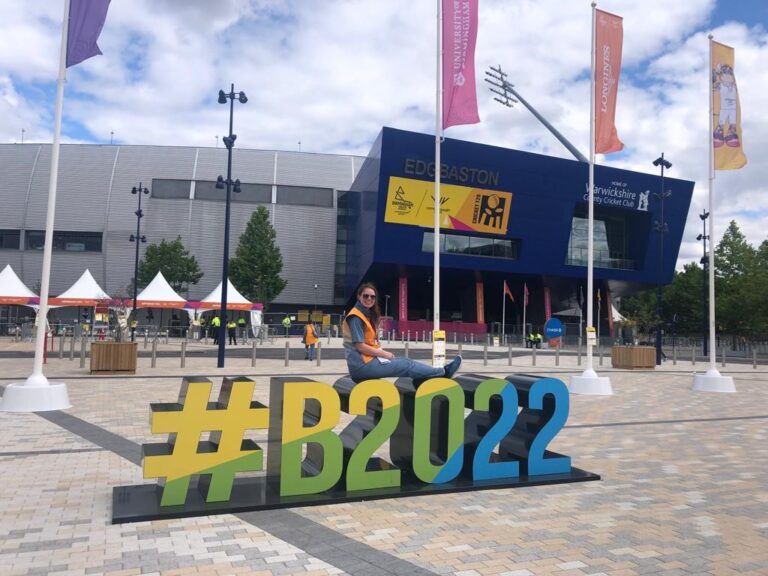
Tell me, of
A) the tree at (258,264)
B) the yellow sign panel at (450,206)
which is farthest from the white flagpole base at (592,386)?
the tree at (258,264)

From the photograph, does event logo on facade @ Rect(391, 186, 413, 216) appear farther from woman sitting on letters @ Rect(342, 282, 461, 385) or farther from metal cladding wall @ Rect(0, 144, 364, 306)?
woman sitting on letters @ Rect(342, 282, 461, 385)

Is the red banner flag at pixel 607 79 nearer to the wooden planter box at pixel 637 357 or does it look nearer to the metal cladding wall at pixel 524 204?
the wooden planter box at pixel 637 357

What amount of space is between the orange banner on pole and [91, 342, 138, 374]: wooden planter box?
54.2 feet

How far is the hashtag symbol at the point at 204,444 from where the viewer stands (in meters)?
5.16

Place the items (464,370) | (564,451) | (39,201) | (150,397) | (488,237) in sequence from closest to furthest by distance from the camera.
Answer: (564,451), (150,397), (464,370), (488,237), (39,201)

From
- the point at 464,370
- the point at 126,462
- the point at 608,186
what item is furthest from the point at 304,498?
the point at 608,186

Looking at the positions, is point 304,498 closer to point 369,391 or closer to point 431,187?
point 369,391

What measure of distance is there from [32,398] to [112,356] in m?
6.63

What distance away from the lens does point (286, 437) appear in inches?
220

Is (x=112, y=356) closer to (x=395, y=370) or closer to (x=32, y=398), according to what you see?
(x=32, y=398)

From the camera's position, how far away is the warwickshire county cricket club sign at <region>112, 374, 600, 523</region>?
17.2 ft

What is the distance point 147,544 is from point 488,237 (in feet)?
145

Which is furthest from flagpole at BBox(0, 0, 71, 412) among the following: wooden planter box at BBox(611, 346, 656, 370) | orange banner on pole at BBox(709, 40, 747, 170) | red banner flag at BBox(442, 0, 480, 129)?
wooden planter box at BBox(611, 346, 656, 370)

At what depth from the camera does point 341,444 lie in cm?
578
